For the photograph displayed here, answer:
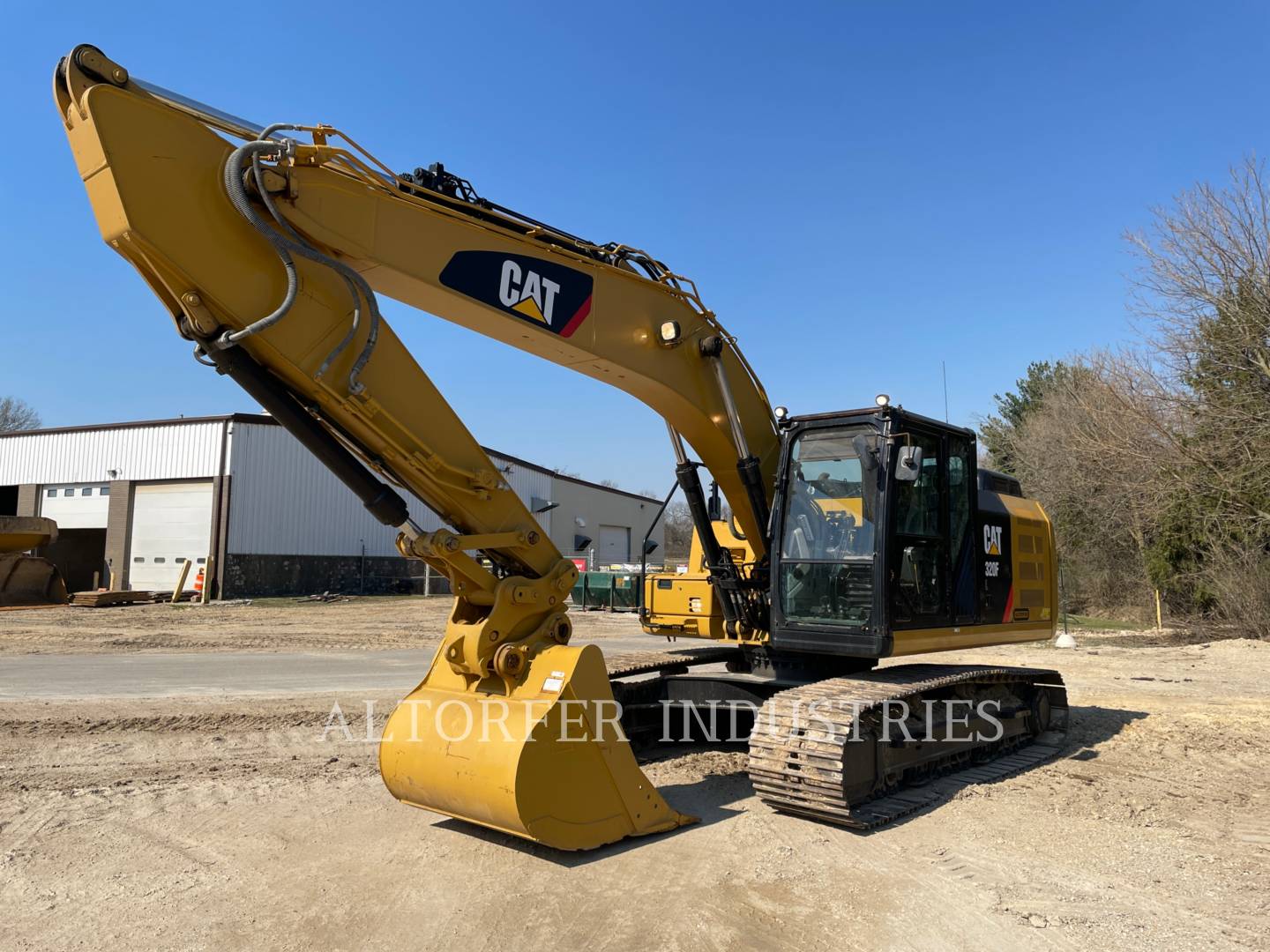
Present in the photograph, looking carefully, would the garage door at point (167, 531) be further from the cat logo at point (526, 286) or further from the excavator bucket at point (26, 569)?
the cat logo at point (526, 286)

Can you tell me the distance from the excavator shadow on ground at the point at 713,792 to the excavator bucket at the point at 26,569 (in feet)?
77.1

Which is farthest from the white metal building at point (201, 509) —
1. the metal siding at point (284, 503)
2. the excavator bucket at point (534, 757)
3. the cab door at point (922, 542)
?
the excavator bucket at point (534, 757)

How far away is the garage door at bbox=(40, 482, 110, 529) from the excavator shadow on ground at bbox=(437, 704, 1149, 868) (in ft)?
103

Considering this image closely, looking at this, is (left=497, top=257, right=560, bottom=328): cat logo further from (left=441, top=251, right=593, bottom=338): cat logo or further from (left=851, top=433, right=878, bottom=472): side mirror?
(left=851, top=433, right=878, bottom=472): side mirror

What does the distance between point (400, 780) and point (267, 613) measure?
851 inches

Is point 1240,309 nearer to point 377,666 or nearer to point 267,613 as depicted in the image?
point 377,666

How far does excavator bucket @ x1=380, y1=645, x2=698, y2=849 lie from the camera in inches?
207

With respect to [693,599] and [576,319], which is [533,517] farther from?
[693,599]

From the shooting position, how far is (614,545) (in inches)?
1847

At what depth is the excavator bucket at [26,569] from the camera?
82.5 ft

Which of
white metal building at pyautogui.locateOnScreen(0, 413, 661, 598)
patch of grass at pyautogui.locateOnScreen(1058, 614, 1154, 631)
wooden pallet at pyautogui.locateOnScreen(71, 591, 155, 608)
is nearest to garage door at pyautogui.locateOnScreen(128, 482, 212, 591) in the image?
white metal building at pyautogui.locateOnScreen(0, 413, 661, 598)

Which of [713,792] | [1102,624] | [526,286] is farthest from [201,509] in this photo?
[526,286]

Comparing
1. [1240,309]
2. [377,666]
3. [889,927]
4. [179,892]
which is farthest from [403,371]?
[1240,309]

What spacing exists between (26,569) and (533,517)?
986 inches
